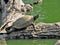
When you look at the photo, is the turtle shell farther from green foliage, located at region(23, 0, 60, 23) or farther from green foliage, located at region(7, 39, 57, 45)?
green foliage, located at region(23, 0, 60, 23)

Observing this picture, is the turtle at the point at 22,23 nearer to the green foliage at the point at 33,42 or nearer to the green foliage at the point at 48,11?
the green foliage at the point at 33,42

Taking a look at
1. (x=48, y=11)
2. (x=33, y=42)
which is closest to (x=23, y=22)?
(x=33, y=42)

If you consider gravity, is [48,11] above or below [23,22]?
below

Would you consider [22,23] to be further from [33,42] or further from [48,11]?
[48,11]

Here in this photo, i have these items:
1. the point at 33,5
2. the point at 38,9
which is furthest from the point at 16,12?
the point at 33,5

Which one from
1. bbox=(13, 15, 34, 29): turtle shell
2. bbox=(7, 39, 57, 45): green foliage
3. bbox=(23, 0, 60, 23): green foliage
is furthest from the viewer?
bbox=(23, 0, 60, 23): green foliage

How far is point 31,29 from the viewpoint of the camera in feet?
38.9

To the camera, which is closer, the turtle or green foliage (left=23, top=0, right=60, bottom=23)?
the turtle

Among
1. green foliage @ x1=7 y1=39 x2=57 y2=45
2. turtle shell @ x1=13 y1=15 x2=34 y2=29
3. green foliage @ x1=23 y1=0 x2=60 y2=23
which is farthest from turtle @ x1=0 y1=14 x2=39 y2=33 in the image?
green foliage @ x1=23 y1=0 x2=60 y2=23

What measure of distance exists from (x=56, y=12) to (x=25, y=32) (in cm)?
529

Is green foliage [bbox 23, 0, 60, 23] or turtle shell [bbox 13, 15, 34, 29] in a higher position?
turtle shell [bbox 13, 15, 34, 29]

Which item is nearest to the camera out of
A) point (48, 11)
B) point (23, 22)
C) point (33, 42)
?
point (33, 42)

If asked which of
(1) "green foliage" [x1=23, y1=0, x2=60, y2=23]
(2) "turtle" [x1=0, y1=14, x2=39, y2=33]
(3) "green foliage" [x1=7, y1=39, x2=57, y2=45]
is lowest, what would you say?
(1) "green foliage" [x1=23, y1=0, x2=60, y2=23]

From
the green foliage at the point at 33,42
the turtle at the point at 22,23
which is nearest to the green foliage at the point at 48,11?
the turtle at the point at 22,23
